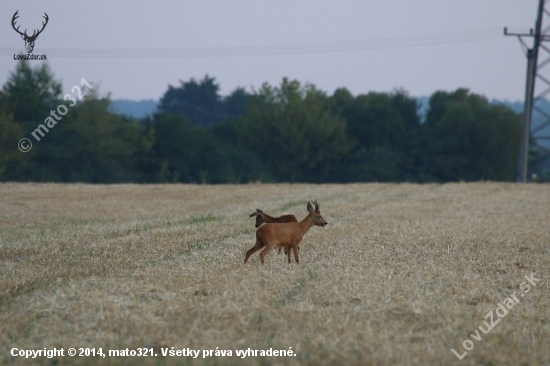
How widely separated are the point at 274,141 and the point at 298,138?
237cm

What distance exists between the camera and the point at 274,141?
2559 inches

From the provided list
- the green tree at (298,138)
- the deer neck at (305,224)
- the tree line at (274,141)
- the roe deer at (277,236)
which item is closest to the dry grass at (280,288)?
the roe deer at (277,236)

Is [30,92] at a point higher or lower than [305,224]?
higher

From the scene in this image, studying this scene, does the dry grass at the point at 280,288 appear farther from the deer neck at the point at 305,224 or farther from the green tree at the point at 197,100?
the green tree at the point at 197,100

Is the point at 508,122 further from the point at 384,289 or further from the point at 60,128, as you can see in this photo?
the point at 384,289

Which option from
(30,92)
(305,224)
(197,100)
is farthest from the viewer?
(197,100)

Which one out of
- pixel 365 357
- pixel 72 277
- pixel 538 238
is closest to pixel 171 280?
pixel 72 277

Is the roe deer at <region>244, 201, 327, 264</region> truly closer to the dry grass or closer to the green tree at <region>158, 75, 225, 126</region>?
the dry grass

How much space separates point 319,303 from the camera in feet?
31.6

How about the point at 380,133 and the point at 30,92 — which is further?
the point at 380,133

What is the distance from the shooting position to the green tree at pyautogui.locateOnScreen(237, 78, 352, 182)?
2506 inches

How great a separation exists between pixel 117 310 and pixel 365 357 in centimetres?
295

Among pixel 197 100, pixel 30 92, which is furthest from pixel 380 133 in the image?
pixel 197 100

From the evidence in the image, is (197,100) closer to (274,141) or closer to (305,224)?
(274,141)
